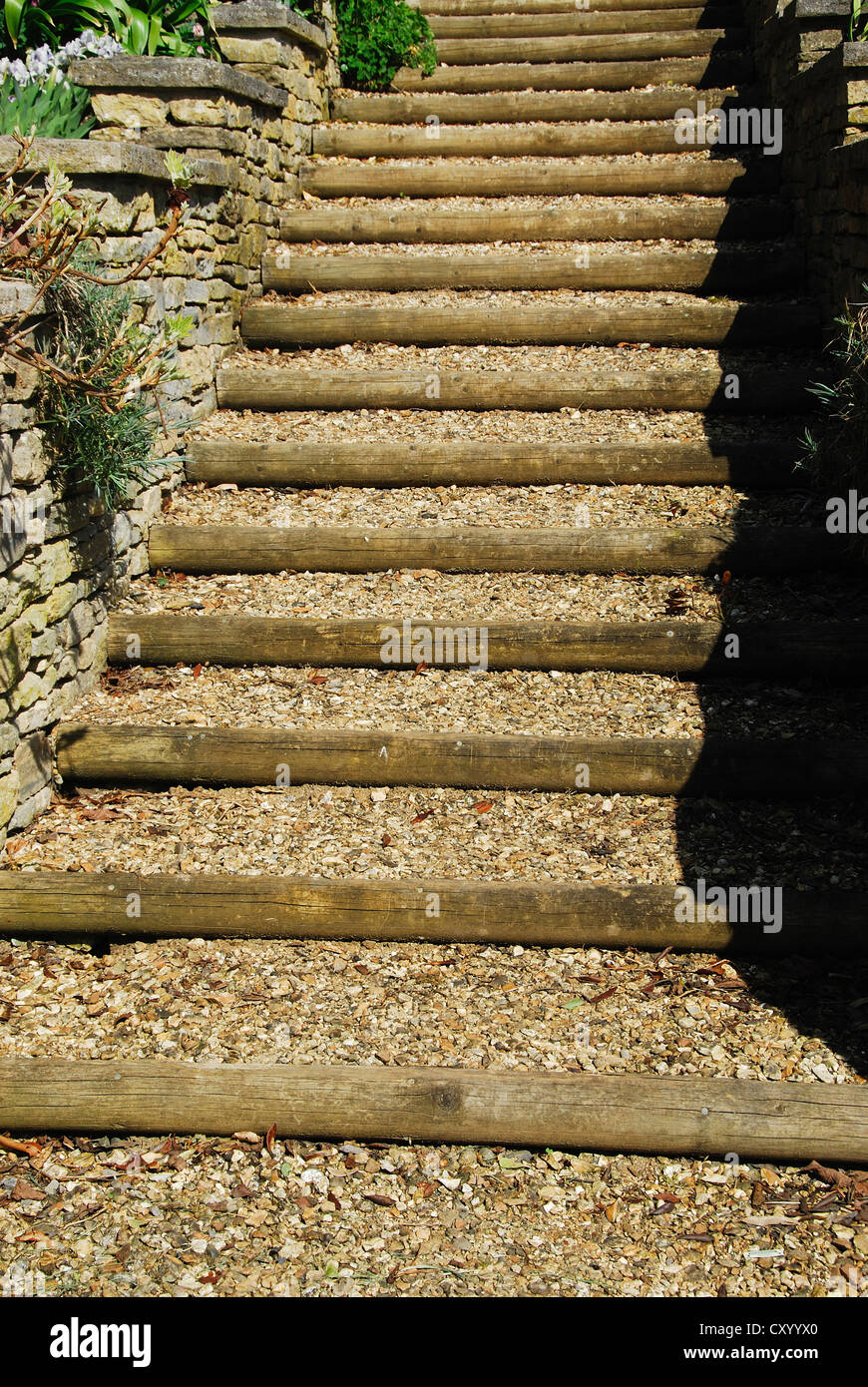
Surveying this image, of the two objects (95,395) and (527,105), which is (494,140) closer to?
(527,105)

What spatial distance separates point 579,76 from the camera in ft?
24.3

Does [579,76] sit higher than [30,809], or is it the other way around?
[579,76]

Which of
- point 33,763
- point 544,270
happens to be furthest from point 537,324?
point 33,763

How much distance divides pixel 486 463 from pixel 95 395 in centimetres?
189

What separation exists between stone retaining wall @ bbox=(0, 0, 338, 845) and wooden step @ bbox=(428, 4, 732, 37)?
51.8 inches

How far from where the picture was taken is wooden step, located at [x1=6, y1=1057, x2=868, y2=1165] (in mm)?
2568

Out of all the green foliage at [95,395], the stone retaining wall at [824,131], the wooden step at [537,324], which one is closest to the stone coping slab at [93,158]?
the green foliage at [95,395]

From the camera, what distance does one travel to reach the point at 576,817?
359 centimetres

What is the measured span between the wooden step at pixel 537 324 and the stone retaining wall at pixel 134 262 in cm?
34

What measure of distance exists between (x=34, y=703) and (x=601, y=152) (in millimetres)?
5265

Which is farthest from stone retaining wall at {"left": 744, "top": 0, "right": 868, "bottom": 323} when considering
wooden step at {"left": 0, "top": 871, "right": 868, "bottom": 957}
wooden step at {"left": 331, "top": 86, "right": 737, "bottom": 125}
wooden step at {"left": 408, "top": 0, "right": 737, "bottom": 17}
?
wooden step at {"left": 0, "top": 871, "right": 868, "bottom": 957}

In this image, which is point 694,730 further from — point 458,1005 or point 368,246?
point 368,246

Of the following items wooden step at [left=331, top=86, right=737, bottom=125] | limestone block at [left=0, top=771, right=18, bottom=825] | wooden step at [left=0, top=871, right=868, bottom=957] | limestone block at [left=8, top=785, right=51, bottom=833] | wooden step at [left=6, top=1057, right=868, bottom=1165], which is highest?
wooden step at [left=331, top=86, right=737, bottom=125]

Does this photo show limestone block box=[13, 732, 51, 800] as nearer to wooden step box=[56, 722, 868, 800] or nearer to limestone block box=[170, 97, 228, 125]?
wooden step box=[56, 722, 868, 800]
